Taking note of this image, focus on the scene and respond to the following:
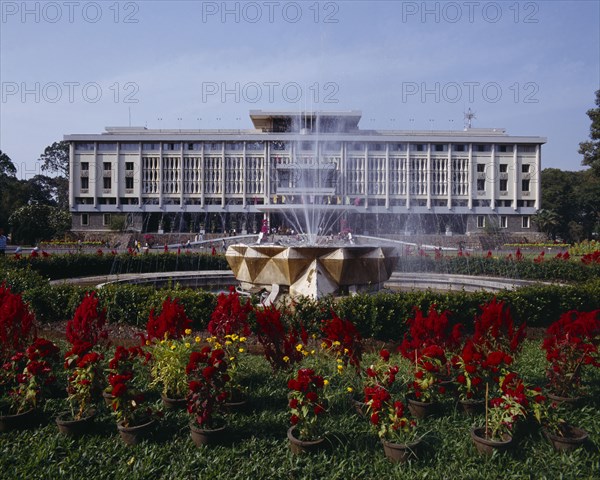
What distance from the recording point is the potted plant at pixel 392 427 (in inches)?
139

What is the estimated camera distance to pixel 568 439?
147 inches

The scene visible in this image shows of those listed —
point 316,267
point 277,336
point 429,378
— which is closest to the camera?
point 429,378

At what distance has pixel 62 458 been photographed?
3717 millimetres

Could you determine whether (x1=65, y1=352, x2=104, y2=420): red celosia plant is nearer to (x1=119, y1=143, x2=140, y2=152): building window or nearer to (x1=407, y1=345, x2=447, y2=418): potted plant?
(x1=407, y1=345, x2=447, y2=418): potted plant

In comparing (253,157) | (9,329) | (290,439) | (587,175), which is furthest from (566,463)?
(587,175)

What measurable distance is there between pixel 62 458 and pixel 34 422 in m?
0.82

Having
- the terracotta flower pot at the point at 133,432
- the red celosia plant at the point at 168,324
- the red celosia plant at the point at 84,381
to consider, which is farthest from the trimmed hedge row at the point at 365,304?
the terracotta flower pot at the point at 133,432

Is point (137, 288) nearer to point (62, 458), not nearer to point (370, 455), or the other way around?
point (62, 458)

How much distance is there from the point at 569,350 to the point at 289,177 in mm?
48018

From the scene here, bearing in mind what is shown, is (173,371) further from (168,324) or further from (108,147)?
(108,147)

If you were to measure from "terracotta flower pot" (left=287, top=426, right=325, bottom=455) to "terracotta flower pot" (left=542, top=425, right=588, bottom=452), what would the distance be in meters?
1.81

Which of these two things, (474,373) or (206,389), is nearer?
(206,389)

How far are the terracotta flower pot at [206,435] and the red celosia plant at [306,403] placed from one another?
0.63 m

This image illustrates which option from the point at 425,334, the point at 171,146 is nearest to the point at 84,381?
the point at 425,334
